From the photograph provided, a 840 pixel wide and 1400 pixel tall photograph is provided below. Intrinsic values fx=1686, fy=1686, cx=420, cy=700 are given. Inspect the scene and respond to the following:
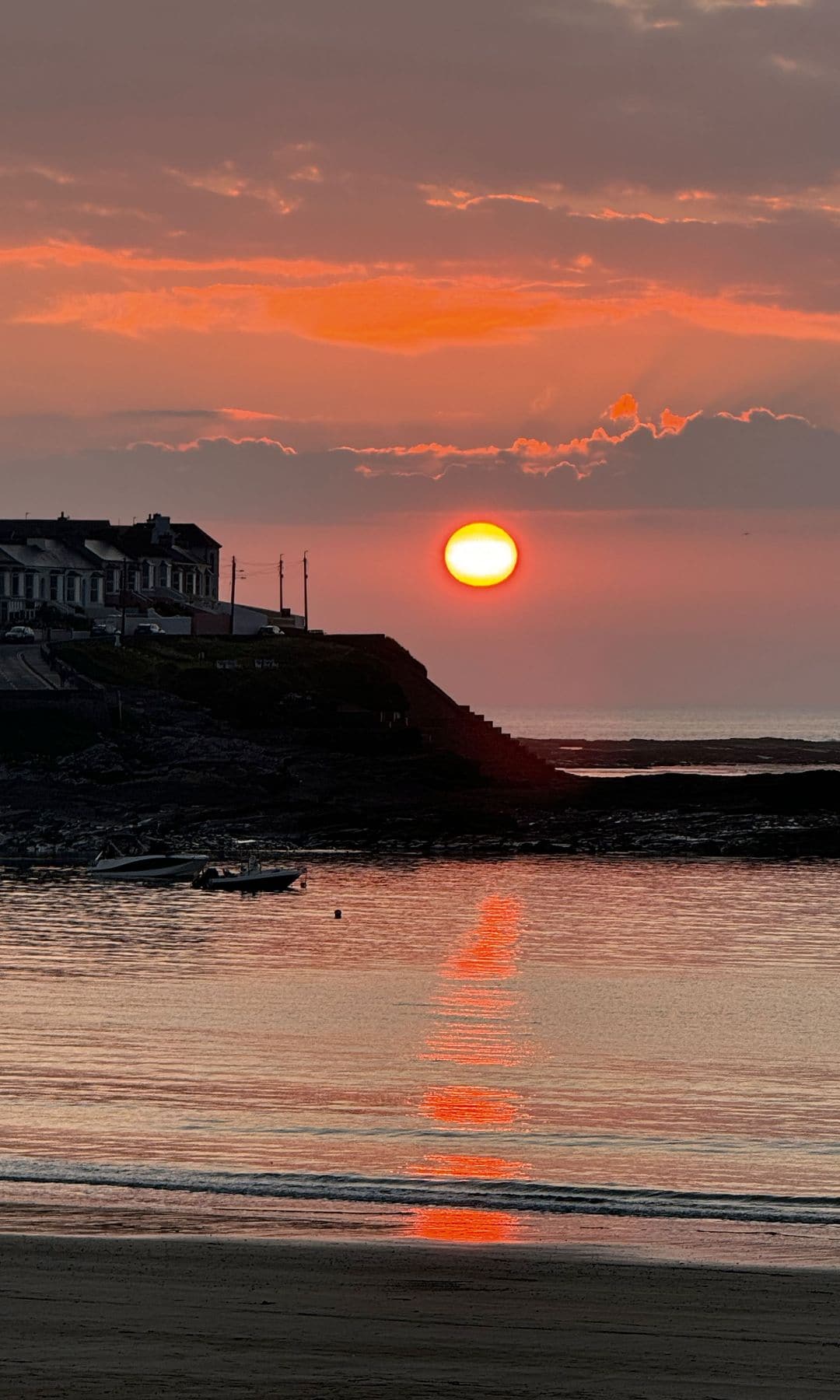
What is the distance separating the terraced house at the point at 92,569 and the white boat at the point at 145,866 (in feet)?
219

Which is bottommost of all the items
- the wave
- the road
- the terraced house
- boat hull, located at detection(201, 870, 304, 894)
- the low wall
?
boat hull, located at detection(201, 870, 304, 894)

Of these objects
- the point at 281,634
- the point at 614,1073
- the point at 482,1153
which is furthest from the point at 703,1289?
the point at 281,634

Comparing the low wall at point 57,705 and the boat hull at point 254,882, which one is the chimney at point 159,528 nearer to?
the low wall at point 57,705

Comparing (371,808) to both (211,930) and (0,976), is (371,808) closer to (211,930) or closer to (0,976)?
(211,930)

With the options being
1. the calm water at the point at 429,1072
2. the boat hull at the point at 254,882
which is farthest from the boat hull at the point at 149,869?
the calm water at the point at 429,1072

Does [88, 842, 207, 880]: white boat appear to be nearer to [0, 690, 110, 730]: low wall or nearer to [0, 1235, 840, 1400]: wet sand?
[0, 690, 110, 730]: low wall

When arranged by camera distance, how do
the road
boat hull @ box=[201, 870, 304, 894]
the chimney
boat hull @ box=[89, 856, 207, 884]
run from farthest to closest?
the chimney
the road
boat hull @ box=[89, 856, 207, 884]
boat hull @ box=[201, 870, 304, 894]

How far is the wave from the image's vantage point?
82.3ft

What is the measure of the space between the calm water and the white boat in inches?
449

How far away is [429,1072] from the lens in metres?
37.9

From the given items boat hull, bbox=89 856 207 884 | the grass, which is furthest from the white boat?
the grass

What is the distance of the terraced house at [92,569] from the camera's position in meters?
164

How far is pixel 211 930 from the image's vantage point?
6806 cm

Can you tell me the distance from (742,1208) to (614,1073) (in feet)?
42.4
